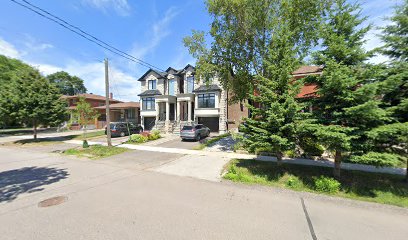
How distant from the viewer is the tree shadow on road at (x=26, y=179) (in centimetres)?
657

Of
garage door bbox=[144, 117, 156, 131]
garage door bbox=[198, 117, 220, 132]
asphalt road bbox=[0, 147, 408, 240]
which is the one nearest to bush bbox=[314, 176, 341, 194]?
asphalt road bbox=[0, 147, 408, 240]

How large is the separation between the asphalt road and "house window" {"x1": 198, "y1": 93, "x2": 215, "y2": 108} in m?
16.9

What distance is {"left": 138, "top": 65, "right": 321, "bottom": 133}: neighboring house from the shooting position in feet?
78.5

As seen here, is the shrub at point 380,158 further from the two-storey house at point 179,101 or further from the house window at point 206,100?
the house window at point 206,100

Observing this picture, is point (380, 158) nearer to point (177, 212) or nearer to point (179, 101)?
point (177, 212)

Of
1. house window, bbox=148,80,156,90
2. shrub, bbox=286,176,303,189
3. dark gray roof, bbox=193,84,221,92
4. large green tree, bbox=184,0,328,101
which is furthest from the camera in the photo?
house window, bbox=148,80,156,90

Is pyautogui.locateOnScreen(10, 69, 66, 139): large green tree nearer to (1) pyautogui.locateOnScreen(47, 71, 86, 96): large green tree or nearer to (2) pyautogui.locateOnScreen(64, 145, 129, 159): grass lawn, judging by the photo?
(2) pyautogui.locateOnScreen(64, 145, 129, 159): grass lawn

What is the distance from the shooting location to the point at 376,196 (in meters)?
6.18

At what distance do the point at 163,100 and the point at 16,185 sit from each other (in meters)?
19.7

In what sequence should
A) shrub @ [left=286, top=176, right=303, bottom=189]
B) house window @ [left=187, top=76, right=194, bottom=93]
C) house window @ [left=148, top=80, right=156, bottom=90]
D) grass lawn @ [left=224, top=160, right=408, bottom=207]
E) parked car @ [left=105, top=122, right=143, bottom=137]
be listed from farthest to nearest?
house window @ [left=148, top=80, right=156, bottom=90] → house window @ [left=187, top=76, right=194, bottom=93] → parked car @ [left=105, top=122, right=143, bottom=137] → shrub @ [left=286, top=176, right=303, bottom=189] → grass lawn @ [left=224, top=160, right=408, bottom=207]

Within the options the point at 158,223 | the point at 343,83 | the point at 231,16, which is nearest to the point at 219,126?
the point at 231,16

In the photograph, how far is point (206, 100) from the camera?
24.4 meters

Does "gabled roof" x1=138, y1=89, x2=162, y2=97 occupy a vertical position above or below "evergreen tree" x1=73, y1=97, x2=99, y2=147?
above

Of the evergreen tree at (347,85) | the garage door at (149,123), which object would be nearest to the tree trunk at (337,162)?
the evergreen tree at (347,85)
